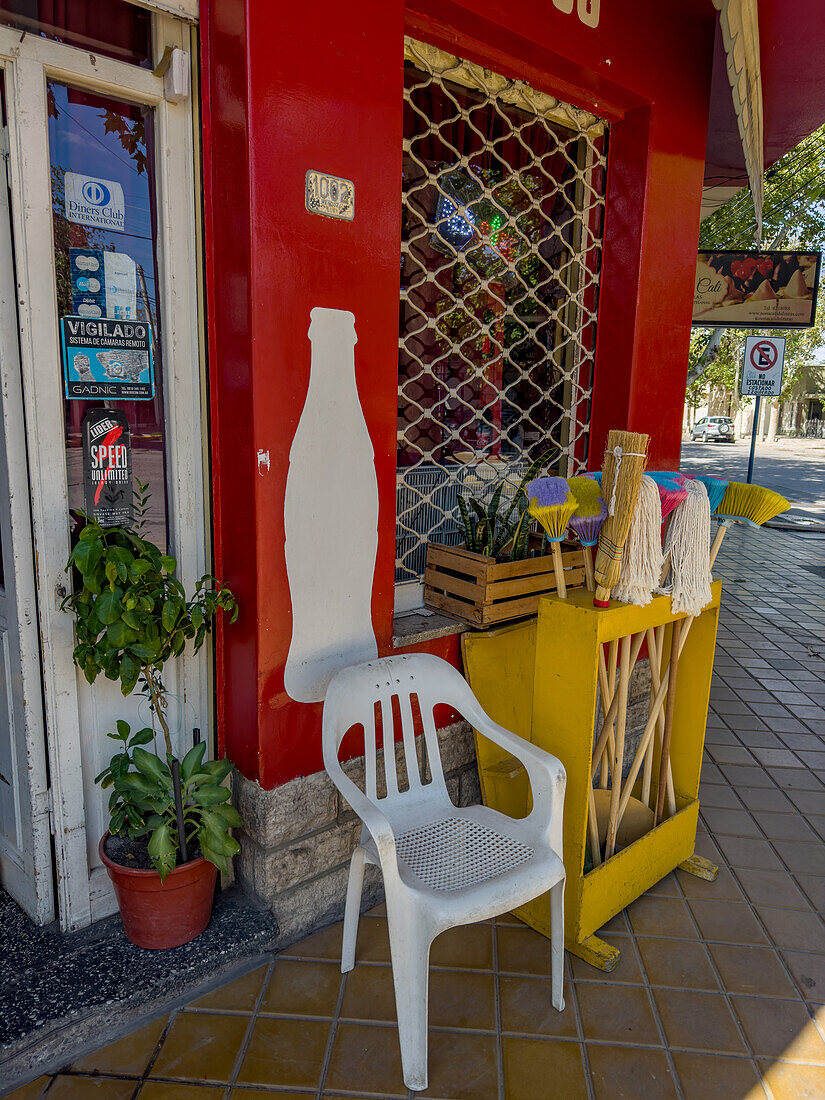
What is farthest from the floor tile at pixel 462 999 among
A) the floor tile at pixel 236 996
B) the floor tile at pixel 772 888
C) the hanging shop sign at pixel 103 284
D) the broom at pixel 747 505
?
the hanging shop sign at pixel 103 284

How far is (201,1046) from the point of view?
6.77 feet

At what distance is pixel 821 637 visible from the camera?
6277mm

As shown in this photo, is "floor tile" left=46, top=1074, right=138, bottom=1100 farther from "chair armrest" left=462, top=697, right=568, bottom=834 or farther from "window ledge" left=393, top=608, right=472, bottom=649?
"window ledge" left=393, top=608, right=472, bottom=649

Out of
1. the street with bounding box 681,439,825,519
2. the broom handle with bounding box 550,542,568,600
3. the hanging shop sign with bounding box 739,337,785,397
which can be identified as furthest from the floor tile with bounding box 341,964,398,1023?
the hanging shop sign with bounding box 739,337,785,397

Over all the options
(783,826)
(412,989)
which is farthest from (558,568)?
(783,826)

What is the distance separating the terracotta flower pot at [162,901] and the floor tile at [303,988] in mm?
323

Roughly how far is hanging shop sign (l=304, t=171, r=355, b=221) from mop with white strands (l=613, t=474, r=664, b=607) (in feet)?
4.33

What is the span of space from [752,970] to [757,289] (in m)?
6.24

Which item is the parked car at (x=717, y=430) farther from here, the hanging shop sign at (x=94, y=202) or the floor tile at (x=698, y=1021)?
the hanging shop sign at (x=94, y=202)

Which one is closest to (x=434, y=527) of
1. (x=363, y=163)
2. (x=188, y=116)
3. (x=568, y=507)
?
(x=568, y=507)

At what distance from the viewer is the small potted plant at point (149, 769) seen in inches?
80.4

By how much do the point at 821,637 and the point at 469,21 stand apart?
571cm

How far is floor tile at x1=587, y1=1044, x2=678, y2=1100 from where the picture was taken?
1972 millimetres

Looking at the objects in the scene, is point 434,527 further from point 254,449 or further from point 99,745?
point 99,745
